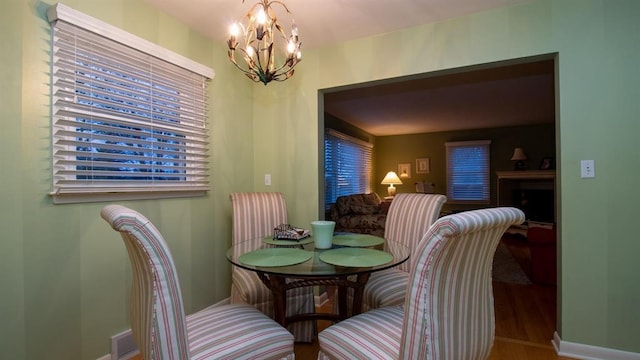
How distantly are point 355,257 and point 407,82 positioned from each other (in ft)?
8.73

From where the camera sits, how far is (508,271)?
3838mm

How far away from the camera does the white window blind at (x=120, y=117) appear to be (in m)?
1.63

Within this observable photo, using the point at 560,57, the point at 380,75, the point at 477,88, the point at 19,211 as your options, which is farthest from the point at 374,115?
the point at 19,211

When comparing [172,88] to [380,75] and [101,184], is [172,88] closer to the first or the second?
[101,184]

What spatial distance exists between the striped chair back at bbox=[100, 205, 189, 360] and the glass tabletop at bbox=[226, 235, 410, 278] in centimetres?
44

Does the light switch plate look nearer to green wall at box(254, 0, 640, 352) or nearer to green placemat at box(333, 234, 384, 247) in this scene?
green wall at box(254, 0, 640, 352)

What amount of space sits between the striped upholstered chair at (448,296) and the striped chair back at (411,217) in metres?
0.94

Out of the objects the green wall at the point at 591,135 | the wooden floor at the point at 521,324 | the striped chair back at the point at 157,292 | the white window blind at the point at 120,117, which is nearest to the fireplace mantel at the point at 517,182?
the wooden floor at the point at 521,324

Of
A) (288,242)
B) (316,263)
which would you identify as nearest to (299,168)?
(288,242)

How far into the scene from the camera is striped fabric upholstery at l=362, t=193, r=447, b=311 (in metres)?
1.82

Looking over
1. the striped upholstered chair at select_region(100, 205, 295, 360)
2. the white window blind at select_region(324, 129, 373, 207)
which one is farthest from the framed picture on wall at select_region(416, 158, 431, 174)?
the striped upholstered chair at select_region(100, 205, 295, 360)

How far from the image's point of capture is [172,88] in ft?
7.29

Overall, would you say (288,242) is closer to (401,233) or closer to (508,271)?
(401,233)

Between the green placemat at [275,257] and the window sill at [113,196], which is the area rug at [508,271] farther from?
the window sill at [113,196]
